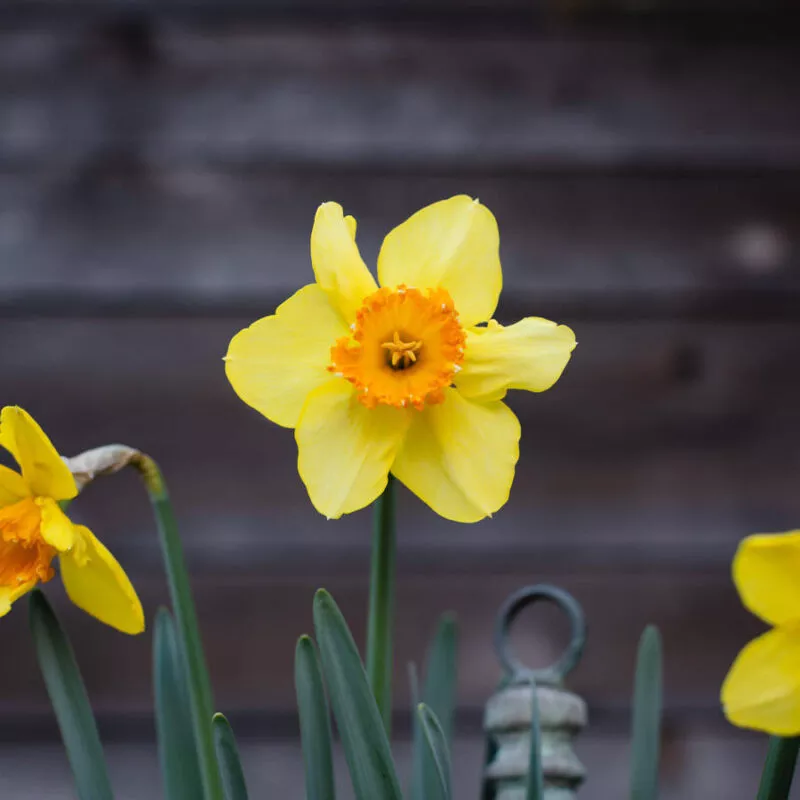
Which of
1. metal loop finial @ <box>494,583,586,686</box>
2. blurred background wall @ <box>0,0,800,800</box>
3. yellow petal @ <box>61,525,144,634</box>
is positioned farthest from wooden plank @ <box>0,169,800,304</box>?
yellow petal @ <box>61,525,144,634</box>

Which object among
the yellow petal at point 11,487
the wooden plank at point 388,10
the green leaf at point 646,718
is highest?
the wooden plank at point 388,10

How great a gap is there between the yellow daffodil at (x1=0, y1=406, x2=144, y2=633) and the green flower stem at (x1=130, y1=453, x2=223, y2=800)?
1.5 inches

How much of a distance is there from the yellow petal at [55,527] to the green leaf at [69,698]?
39 millimetres

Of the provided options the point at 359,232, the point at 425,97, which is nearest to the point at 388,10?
the point at 425,97

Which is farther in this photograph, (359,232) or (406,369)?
(359,232)

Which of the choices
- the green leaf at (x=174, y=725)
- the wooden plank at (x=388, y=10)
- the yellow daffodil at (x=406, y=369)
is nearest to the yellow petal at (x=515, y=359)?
the yellow daffodil at (x=406, y=369)

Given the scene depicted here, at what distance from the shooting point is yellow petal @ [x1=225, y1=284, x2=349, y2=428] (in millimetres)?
389

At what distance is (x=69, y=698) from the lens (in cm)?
42

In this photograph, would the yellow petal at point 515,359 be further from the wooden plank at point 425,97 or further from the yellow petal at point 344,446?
the wooden plank at point 425,97

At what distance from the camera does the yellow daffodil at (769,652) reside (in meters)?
0.31

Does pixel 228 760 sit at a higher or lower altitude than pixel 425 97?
lower

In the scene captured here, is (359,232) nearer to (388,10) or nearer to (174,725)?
(388,10)

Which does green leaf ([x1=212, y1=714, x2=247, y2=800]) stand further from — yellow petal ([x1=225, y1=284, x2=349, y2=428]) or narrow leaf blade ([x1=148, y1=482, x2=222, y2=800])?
yellow petal ([x1=225, y1=284, x2=349, y2=428])

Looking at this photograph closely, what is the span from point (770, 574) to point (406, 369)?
0.18 metres
